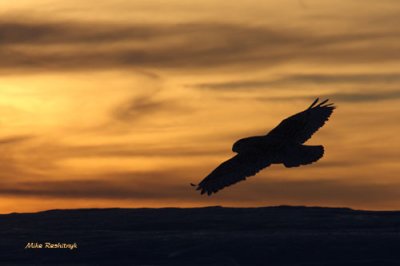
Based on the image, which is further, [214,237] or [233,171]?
[214,237]

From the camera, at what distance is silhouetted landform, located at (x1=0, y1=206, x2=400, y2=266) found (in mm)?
108438

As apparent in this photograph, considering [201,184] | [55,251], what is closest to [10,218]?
[55,251]

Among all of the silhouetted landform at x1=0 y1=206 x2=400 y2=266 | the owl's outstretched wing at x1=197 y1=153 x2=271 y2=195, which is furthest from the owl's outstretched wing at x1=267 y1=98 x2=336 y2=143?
the silhouetted landform at x1=0 y1=206 x2=400 y2=266

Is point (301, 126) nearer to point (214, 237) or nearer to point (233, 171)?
point (233, 171)

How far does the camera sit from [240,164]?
1335 inches

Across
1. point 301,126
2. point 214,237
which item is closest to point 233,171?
point 301,126

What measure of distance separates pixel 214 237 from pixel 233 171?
8481 centimetres

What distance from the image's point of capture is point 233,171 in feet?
112

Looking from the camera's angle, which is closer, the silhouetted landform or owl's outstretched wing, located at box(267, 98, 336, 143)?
owl's outstretched wing, located at box(267, 98, 336, 143)

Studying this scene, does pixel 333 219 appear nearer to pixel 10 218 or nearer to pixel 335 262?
pixel 335 262

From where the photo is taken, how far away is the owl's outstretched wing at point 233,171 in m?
33.5

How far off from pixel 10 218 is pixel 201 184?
117576mm

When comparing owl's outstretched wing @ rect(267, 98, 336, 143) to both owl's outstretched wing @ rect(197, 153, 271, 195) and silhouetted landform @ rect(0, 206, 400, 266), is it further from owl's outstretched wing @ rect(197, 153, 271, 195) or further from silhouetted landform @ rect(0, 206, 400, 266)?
silhouetted landform @ rect(0, 206, 400, 266)

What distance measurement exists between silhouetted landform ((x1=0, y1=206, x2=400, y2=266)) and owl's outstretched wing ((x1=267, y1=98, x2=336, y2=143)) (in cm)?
7087
